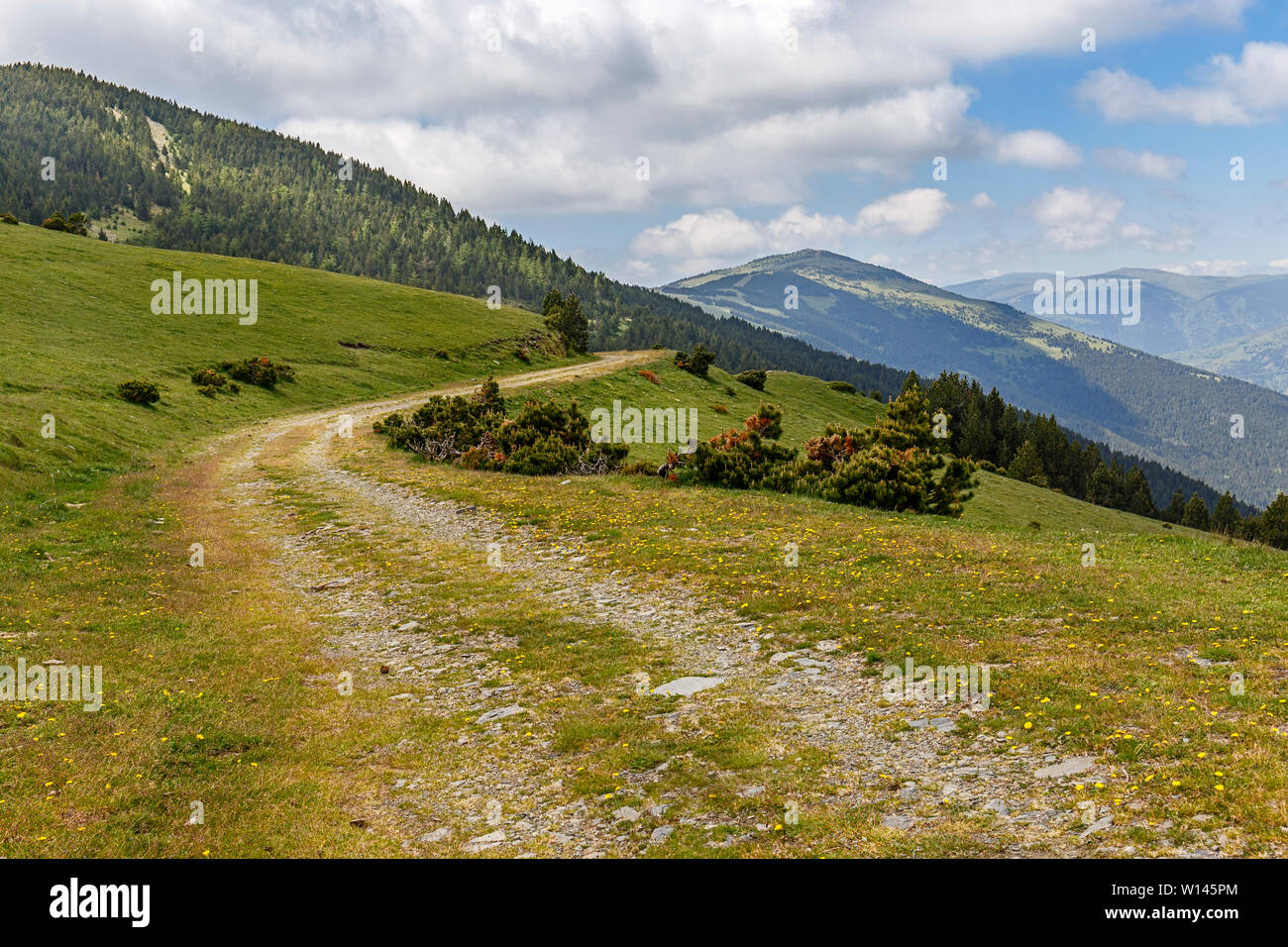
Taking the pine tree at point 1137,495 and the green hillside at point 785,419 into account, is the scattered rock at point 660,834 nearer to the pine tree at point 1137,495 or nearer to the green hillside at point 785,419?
the green hillside at point 785,419

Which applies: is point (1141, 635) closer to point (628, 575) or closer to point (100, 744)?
point (628, 575)

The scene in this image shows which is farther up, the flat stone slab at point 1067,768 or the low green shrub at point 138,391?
the low green shrub at point 138,391

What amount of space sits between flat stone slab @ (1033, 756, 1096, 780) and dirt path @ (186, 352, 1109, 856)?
0.03 m

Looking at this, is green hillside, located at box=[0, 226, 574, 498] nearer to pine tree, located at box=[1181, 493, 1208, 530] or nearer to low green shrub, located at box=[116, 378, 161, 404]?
low green shrub, located at box=[116, 378, 161, 404]

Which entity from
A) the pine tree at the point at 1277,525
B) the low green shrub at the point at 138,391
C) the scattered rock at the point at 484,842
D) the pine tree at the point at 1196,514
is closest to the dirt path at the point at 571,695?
the scattered rock at the point at 484,842

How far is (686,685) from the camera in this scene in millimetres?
12836

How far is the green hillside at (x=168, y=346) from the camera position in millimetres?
36031

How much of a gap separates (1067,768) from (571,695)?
24.1 feet

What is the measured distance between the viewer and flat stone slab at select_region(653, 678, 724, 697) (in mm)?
12500

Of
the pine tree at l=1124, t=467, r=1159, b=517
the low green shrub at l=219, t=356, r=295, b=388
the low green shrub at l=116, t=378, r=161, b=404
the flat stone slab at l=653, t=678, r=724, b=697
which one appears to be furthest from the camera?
the pine tree at l=1124, t=467, r=1159, b=517

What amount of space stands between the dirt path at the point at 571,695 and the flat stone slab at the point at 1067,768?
3 centimetres

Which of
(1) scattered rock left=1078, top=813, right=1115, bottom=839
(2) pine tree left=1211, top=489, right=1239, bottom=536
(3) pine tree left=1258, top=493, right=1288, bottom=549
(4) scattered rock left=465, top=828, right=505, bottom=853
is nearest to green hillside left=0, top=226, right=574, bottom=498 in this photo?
(4) scattered rock left=465, top=828, right=505, bottom=853

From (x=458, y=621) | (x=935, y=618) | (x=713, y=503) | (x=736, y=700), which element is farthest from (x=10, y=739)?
(x=713, y=503)

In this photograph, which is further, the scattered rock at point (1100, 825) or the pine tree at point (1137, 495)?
the pine tree at point (1137, 495)
